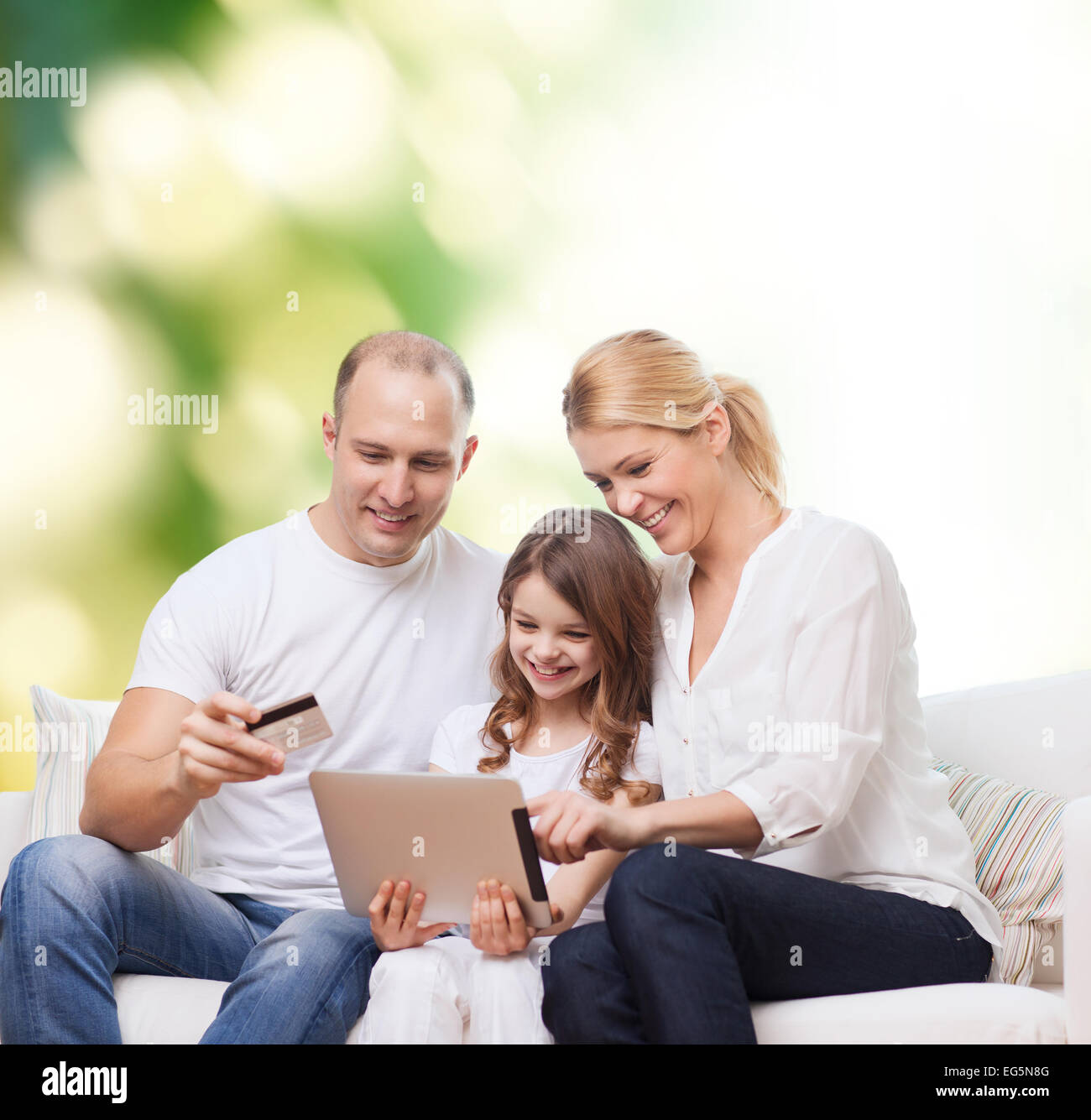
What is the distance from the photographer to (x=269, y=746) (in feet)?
4.42

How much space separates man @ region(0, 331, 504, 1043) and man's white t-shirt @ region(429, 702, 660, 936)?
65 mm

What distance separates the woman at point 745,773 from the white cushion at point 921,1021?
0.04 meters

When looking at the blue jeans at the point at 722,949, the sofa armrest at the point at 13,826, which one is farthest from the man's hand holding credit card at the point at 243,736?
the sofa armrest at the point at 13,826

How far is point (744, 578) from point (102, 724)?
4.04ft

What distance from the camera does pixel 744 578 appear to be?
160cm

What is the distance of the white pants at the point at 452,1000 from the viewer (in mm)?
1334

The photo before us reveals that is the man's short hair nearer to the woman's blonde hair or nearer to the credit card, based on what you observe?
the woman's blonde hair

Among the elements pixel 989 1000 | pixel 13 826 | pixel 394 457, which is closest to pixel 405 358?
pixel 394 457

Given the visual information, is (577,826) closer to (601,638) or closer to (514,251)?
(601,638)

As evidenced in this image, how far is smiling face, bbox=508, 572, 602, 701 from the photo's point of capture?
1.71m

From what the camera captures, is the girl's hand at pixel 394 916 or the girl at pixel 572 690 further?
the girl at pixel 572 690

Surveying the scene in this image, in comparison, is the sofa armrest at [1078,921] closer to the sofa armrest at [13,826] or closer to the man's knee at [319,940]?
the man's knee at [319,940]

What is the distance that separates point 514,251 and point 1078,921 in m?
2.31

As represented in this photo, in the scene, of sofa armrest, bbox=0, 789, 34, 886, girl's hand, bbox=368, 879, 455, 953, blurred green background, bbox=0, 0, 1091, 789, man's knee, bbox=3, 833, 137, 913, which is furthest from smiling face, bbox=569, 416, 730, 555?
blurred green background, bbox=0, 0, 1091, 789
